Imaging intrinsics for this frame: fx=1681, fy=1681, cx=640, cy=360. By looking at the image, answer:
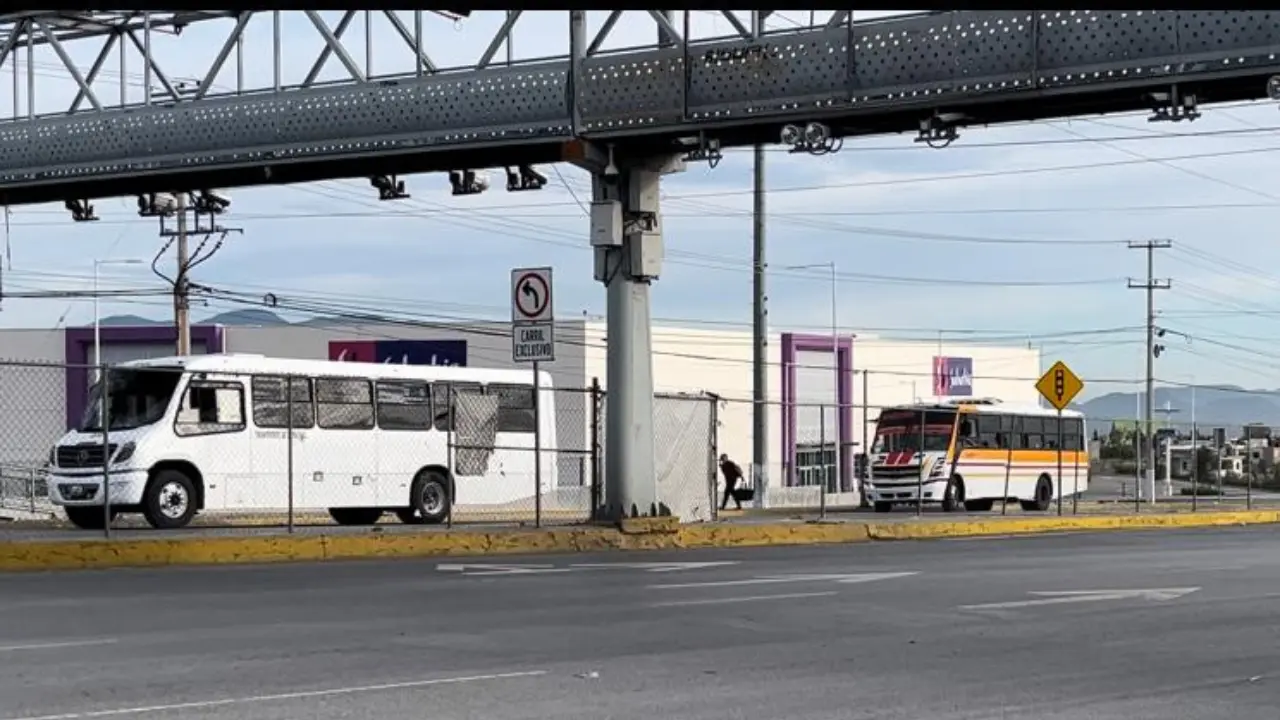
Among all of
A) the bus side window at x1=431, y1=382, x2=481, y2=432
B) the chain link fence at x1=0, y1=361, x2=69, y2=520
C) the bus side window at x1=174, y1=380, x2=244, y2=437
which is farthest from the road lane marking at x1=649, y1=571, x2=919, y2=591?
the chain link fence at x1=0, y1=361, x2=69, y2=520

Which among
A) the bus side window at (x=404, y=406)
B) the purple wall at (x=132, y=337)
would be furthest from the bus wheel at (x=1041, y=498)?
the purple wall at (x=132, y=337)

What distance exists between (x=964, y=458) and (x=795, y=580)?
25.1 meters

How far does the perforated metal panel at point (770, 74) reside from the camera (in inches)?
768

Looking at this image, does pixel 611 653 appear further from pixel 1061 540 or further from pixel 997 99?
pixel 1061 540

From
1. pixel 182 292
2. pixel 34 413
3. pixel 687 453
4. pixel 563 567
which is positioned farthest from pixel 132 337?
pixel 563 567

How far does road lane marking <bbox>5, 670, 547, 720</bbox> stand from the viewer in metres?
8.39

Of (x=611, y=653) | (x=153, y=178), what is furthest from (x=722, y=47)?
(x=611, y=653)

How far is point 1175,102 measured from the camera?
17.9 meters

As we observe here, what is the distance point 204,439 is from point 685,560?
28.7 feet

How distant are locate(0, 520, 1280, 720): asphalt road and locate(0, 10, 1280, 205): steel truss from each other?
5294mm

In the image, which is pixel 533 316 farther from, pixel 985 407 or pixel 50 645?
pixel 985 407

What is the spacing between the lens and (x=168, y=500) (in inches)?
949

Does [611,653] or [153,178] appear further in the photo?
[153,178]

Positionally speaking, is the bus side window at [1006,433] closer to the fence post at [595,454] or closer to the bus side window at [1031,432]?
the bus side window at [1031,432]
